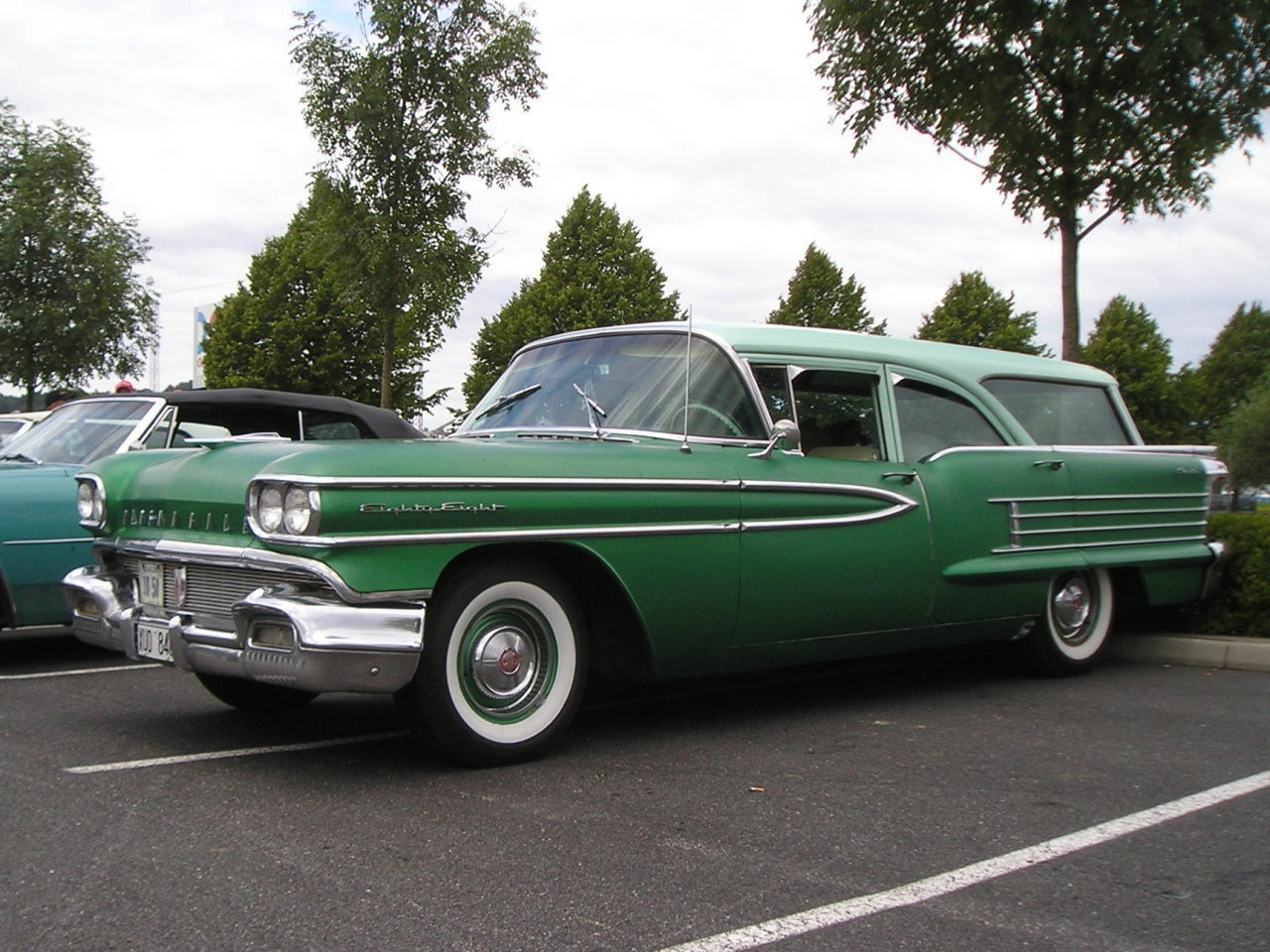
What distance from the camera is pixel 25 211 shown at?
28.9m

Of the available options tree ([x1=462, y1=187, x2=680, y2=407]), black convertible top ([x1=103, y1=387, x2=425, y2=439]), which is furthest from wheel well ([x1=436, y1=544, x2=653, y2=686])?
tree ([x1=462, y1=187, x2=680, y2=407])

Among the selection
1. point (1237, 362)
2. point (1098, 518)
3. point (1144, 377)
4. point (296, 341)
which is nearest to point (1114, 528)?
point (1098, 518)

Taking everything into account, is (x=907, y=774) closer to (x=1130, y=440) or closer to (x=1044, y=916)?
(x=1044, y=916)

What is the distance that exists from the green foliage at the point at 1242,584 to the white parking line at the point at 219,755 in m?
5.00

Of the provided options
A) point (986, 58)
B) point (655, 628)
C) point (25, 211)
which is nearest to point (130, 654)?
point (655, 628)

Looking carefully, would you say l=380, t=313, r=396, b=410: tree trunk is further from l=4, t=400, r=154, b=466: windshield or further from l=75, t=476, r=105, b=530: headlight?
l=75, t=476, r=105, b=530: headlight

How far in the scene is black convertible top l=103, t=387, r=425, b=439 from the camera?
8.05 m

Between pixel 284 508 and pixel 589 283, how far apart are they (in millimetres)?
37790

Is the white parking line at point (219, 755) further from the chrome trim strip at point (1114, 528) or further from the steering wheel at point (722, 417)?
the chrome trim strip at point (1114, 528)

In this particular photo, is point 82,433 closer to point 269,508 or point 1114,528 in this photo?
point 269,508

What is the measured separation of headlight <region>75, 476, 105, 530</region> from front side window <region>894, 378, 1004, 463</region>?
11.4ft

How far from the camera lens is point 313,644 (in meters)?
4.07

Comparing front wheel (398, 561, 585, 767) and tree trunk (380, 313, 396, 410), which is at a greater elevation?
tree trunk (380, 313, 396, 410)

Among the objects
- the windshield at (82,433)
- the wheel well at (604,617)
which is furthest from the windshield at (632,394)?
the windshield at (82,433)
